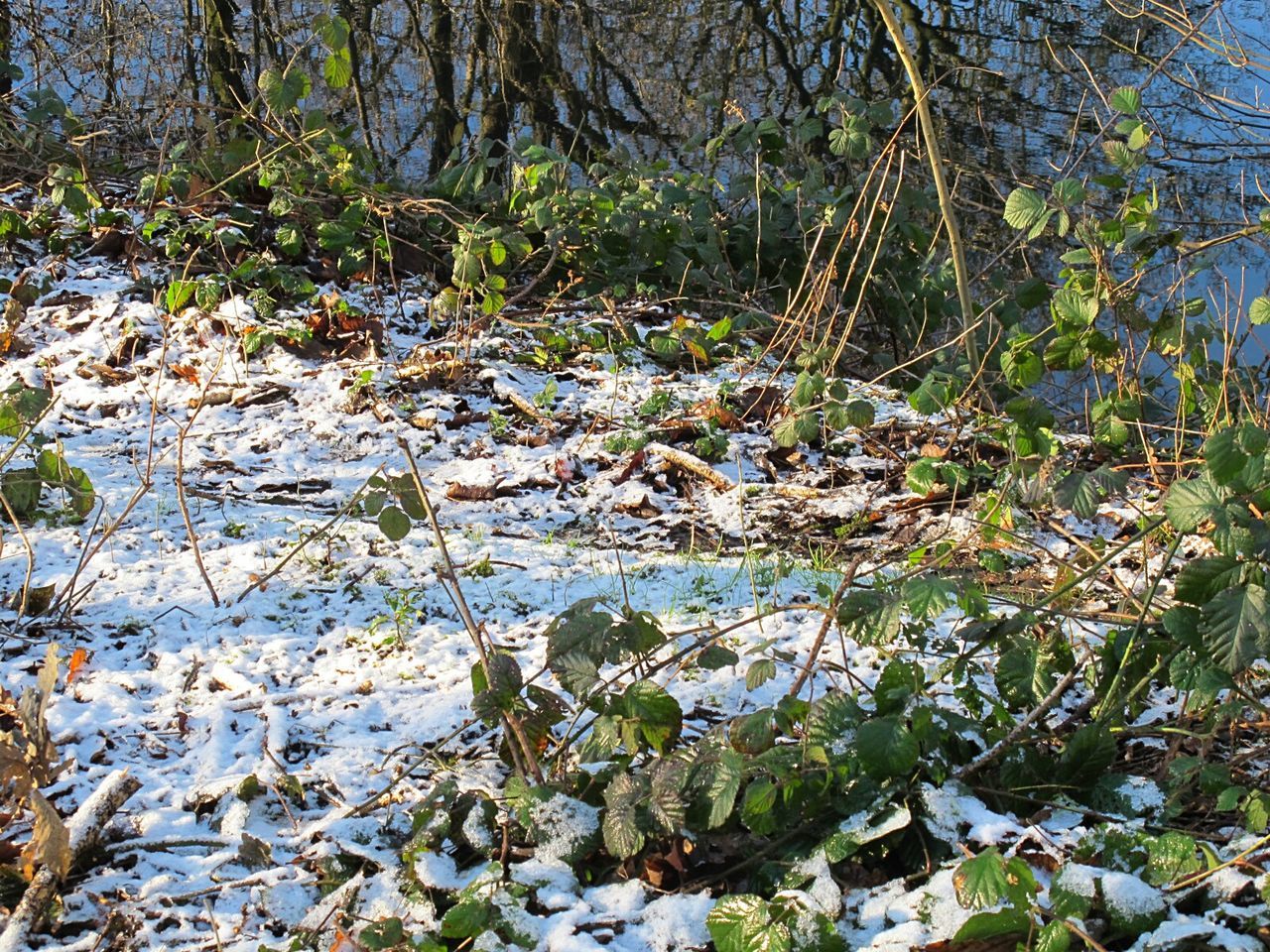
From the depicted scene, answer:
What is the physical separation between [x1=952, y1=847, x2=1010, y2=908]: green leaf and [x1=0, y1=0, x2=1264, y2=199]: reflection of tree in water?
20.5 feet

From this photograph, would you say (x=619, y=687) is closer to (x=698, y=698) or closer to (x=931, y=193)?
(x=698, y=698)

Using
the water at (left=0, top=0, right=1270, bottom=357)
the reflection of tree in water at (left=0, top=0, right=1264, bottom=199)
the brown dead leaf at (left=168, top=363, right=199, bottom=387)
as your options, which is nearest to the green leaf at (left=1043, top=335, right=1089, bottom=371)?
the brown dead leaf at (left=168, top=363, right=199, bottom=387)

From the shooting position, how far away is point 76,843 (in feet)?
6.68

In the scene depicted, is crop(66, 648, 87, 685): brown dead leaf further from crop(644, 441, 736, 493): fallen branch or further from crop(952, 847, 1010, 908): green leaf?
crop(644, 441, 736, 493): fallen branch

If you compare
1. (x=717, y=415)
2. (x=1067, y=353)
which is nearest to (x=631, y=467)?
(x=717, y=415)

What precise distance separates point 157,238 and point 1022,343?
3846 millimetres

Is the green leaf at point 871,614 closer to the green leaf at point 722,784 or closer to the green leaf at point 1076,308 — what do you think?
the green leaf at point 722,784

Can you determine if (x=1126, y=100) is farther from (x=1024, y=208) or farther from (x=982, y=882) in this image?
(x=982, y=882)

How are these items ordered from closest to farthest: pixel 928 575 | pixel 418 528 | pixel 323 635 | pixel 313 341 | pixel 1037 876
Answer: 1. pixel 1037 876
2. pixel 928 575
3. pixel 323 635
4. pixel 418 528
5. pixel 313 341

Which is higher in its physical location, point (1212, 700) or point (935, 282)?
point (935, 282)

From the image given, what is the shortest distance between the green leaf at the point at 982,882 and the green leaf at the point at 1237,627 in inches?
20.0

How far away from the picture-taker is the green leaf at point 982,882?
5.37 ft

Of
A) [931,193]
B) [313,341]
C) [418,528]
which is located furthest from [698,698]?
[931,193]

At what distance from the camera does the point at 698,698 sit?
97.5 inches
